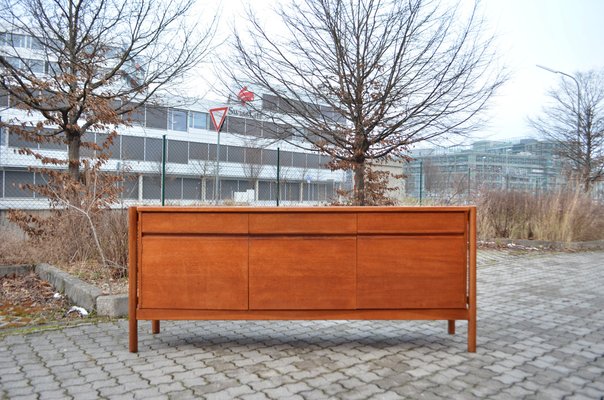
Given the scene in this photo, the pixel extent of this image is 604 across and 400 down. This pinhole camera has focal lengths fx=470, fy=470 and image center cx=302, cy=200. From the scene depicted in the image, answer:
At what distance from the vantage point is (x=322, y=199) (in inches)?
432

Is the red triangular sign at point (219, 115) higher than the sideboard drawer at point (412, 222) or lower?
higher

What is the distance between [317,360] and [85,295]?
112 inches

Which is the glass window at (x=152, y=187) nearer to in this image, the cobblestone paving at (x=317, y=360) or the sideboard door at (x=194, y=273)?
the cobblestone paving at (x=317, y=360)

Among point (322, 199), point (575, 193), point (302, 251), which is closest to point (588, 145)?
point (575, 193)

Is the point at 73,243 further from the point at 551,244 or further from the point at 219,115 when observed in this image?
the point at 551,244

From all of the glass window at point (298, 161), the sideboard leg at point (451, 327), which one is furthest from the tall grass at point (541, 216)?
the sideboard leg at point (451, 327)

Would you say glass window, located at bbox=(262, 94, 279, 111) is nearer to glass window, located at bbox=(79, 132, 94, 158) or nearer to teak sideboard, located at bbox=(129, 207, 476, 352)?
glass window, located at bbox=(79, 132, 94, 158)

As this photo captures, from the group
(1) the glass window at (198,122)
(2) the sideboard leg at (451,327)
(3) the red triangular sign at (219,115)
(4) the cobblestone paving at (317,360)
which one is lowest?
(4) the cobblestone paving at (317,360)

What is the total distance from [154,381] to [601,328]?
411 centimetres

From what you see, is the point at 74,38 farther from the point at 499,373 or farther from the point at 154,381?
the point at 499,373

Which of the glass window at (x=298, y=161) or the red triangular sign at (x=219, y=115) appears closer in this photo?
the red triangular sign at (x=219, y=115)

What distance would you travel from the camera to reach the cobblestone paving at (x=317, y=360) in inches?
116

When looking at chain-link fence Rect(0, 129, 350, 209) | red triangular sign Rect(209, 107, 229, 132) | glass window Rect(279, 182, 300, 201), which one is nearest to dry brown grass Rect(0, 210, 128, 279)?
chain-link fence Rect(0, 129, 350, 209)

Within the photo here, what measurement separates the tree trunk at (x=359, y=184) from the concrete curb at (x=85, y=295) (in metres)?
4.98
